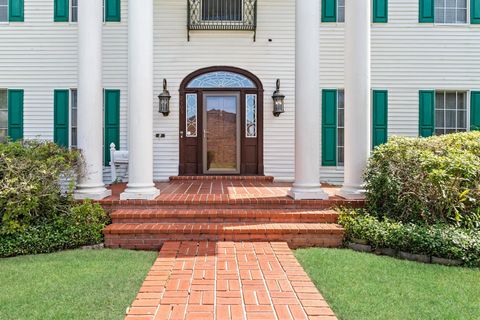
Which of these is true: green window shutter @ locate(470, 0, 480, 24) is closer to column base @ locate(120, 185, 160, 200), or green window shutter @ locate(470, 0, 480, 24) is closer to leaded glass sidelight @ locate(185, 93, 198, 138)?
leaded glass sidelight @ locate(185, 93, 198, 138)

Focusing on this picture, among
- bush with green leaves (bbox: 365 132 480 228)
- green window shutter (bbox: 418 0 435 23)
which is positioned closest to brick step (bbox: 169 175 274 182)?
bush with green leaves (bbox: 365 132 480 228)

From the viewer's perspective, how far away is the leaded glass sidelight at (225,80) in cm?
865

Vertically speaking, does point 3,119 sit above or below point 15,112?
below

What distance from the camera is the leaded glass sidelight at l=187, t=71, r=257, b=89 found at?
865 centimetres

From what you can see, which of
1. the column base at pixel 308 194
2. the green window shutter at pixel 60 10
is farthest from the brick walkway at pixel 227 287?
the green window shutter at pixel 60 10

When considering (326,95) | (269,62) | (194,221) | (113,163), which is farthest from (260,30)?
(194,221)

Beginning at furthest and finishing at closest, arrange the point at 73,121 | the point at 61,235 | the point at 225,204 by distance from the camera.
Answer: the point at 73,121 < the point at 225,204 < the point at 61,235

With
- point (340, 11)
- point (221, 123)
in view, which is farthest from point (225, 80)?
point (340, 11)

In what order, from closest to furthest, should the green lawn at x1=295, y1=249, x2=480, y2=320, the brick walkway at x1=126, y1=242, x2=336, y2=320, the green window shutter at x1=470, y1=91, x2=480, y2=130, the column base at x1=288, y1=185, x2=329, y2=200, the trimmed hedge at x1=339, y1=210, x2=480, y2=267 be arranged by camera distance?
the brick walkway at x1=126, y1=242, x2=336, y2=320 → the green lawn at x1=295, y1=249, x2=480, y2=320 → the trimmed hedge at x1=339, y1=210, x2=480, y2=267 → the column base at x1=288, y1=185, x2=329, y2=200 → the green window shutter at x1=470, y1=91, x2=480, y2=130

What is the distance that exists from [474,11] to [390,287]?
8.11m

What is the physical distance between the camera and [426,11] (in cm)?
854

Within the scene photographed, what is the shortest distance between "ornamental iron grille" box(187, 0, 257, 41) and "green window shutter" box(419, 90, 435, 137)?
432 cm

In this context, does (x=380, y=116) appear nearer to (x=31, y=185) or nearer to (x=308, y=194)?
(x=308, y=194)

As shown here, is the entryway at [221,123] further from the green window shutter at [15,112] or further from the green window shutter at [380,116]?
the green window shutter at [15,112]
